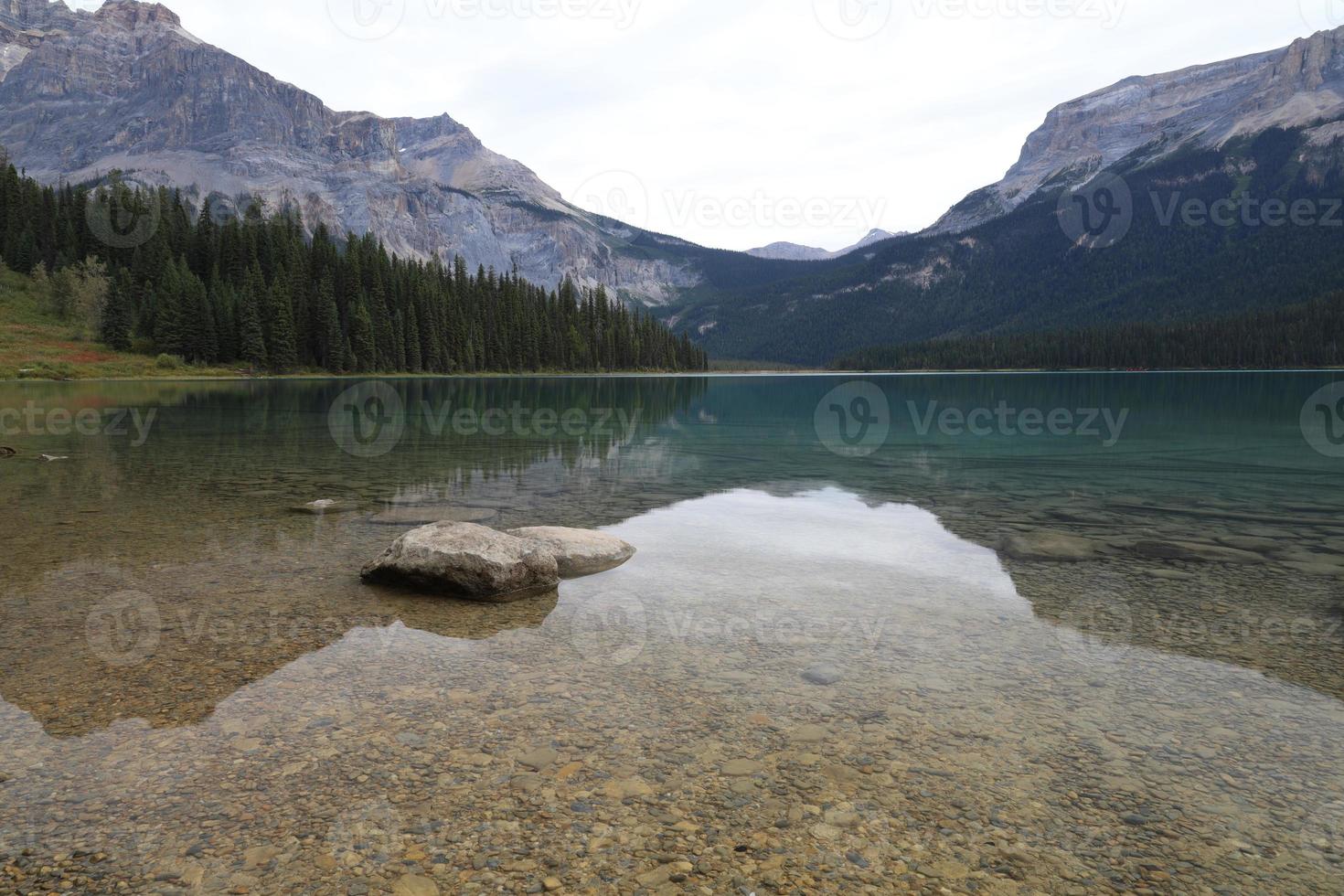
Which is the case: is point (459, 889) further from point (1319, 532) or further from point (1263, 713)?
point (1319, 532)

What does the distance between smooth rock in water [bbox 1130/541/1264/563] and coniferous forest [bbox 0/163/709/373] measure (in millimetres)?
126647

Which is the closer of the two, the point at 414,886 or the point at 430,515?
the point at 414,886

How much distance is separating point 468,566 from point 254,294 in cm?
12573

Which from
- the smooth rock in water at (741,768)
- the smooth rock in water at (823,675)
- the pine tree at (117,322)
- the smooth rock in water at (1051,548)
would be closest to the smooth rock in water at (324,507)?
the smooth rock in water at (823,675)

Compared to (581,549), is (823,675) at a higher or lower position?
lower

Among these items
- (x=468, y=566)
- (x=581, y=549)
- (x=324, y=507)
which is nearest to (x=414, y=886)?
(x=468, y=566)

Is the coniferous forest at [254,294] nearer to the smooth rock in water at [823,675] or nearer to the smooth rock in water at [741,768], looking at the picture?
the smooth rock in water at [823,675]

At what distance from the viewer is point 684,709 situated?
7.61 metres

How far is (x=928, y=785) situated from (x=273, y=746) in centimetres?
597

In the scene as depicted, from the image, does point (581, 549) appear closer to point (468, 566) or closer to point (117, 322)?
point (468, 566)

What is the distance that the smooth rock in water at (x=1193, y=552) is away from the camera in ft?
46.4

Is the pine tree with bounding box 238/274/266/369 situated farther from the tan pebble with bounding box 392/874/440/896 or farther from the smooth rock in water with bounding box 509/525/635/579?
the tan pebble with bounding box 392/874/440/896

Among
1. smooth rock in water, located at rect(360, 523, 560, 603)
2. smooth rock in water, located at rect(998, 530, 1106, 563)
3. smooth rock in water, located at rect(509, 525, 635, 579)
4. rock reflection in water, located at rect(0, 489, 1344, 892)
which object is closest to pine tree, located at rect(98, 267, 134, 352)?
smooth rock in water, located at rect(509, 525, 635, 579)

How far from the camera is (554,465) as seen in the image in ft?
88.7
